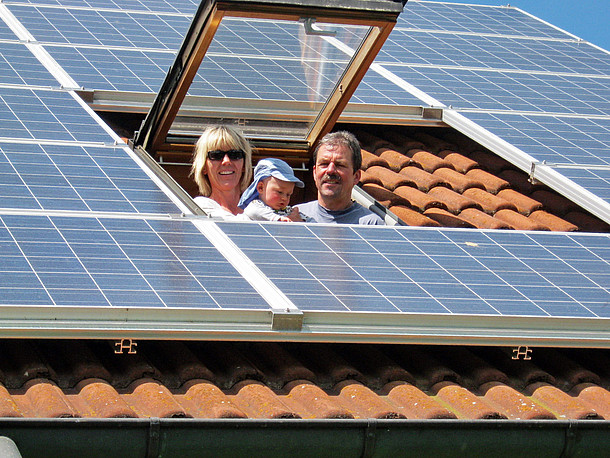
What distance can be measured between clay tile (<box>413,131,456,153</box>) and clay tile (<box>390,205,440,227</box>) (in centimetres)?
210

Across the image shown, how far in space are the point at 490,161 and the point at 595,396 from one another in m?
5.01

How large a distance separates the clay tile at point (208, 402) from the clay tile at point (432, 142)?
236 inches

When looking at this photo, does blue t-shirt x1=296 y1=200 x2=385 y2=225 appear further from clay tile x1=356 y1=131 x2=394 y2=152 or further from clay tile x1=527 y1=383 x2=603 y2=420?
clay tile x1=527 y1=383 x2=603 y2=420

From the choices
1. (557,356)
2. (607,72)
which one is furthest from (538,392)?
(607,72)

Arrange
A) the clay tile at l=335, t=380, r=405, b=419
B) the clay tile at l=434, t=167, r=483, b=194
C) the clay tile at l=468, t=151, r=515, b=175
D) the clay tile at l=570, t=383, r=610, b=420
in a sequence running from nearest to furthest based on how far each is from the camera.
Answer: the clay tile at l=335, t=380, r=405, b=419
the clay tile at l=570, t=383, r=610, b=420
the clay tile at l=434, t=167, r=483, b=194
the clay tile at l=468, t=151, r=515, b=175

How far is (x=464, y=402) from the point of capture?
259 inches

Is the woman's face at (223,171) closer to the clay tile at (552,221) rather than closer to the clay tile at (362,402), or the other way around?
the clay tile at (552,221)

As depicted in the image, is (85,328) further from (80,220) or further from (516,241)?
(516,241)

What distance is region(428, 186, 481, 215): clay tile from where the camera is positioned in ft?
33.1

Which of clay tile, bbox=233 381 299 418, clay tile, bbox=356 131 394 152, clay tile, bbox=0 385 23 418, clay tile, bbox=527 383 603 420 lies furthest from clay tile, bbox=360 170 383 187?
clay tile, bbox=0 385 23 418

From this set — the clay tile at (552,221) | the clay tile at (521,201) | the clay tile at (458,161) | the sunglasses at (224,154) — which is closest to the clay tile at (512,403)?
the sunglasses at (224,154)

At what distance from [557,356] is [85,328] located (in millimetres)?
2969

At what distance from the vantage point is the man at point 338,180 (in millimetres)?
9211

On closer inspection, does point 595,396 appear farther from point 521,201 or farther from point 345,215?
point 521,201
